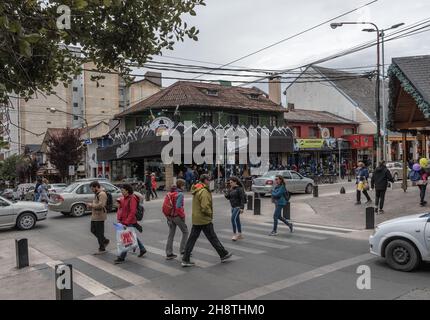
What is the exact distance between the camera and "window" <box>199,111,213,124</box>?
32281 millimetres

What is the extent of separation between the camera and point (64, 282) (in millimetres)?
5746

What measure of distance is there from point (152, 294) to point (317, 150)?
34957 mm

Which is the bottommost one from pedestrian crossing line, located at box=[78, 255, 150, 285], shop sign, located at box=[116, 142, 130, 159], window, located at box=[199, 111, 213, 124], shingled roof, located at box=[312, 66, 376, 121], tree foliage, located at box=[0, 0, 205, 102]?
pedestrian crossing line, located at box=[78, 255, 150, 285]

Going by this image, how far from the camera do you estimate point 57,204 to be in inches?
674

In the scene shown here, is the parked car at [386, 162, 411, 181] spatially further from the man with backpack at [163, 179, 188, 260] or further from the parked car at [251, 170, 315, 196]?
the man with backpack at [163, 179, 188, 260]

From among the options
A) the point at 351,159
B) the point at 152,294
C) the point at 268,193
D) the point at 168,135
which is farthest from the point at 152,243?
the point at 351,159

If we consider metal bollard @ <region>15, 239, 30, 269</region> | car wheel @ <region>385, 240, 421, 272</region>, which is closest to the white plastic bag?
metal bollard @ <region>15, 239, 30, 269</region>

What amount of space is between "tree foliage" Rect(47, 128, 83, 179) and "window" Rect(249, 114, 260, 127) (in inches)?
675

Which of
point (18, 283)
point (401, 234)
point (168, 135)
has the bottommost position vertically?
point (18, 283)

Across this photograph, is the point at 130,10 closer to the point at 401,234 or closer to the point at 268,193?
the point at 401,234

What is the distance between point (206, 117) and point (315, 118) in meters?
14.3

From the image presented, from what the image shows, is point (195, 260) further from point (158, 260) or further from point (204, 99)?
point (204, 99)

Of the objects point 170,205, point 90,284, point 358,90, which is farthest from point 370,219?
point 358,90

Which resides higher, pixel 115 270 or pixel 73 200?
pixel 73 200
